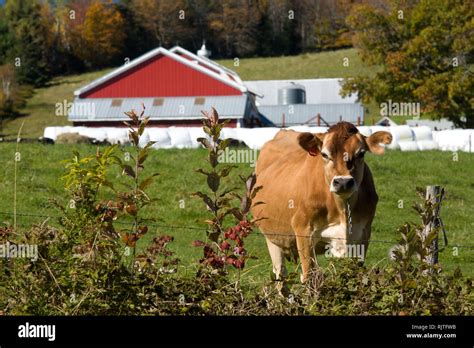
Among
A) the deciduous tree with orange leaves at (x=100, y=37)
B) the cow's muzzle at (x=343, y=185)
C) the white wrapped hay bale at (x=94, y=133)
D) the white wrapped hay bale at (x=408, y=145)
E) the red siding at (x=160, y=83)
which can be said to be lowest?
the cow's muzzle at (x=343, y=185)

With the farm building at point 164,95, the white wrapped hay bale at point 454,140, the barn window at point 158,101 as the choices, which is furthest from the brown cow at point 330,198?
the barn window at point 158,101

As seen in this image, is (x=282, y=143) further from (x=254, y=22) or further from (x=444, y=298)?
(x=254, y=22)

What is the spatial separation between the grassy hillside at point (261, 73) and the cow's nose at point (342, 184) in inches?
2995

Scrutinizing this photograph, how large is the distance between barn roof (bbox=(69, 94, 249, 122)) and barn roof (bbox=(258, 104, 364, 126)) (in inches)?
373

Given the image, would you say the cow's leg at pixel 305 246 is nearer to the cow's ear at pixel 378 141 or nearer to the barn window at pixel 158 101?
the cow's ear at pixel 378 141

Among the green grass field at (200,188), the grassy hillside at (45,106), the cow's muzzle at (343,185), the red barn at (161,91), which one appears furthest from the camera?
the grassy hillside at (45,106)

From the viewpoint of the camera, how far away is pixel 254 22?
412ft

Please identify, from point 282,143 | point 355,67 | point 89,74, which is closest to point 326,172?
point 282,143

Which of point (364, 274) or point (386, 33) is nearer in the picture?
point (364, 274)

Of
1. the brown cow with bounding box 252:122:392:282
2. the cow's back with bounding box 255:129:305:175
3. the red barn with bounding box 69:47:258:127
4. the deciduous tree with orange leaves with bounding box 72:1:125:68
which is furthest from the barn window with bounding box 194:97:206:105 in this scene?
the deciduous tree with orange leaves with bounding box 72:1:125:68

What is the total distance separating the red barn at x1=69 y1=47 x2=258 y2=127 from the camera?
5569 cm

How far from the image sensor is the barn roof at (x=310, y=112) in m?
64.6

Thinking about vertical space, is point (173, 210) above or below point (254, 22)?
below
